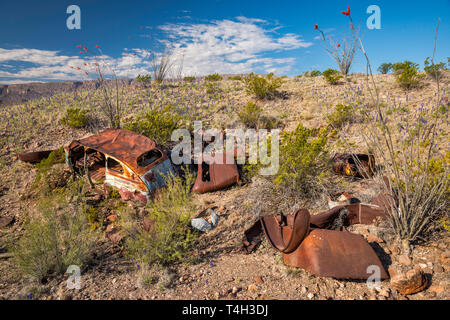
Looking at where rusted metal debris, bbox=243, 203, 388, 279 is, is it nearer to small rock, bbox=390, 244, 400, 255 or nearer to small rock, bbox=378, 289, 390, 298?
small rock, bbox=378, 289, 390, 298

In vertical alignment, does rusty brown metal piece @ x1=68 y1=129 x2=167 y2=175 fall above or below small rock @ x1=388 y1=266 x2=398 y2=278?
above

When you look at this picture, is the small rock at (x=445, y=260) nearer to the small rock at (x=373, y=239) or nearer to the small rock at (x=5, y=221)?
the small rock at (x=373, y=239)

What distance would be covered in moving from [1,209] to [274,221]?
6.08m

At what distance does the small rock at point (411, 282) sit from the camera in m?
2.32

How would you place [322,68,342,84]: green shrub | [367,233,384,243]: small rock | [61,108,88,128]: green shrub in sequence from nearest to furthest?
[367,233,384,243]: small rock → [61,108,88,128]: green shrub → [322,68,342,84]: green shrub

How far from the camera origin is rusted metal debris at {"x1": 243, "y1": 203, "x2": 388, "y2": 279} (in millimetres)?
2547

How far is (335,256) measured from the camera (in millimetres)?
2633

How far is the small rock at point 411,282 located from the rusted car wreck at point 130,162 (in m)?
3.76

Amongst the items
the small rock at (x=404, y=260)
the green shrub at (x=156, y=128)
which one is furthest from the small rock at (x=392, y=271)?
the green shrub at (x=156, y=128)

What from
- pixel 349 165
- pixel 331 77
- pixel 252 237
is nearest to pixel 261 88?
pixel 331 77

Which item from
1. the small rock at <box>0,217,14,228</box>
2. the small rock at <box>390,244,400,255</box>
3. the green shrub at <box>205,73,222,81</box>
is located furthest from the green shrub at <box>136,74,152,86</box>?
the small rock at <box>390,244,400,255</box>

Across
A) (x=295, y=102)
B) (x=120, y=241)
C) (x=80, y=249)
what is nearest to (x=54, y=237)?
(x=80, y=249)

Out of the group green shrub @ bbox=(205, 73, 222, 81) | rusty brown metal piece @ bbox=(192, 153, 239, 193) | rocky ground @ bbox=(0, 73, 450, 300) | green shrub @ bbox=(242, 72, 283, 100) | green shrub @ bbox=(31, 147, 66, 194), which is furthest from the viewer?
green shrub @ bbox=(205, 73, 222, 81)
